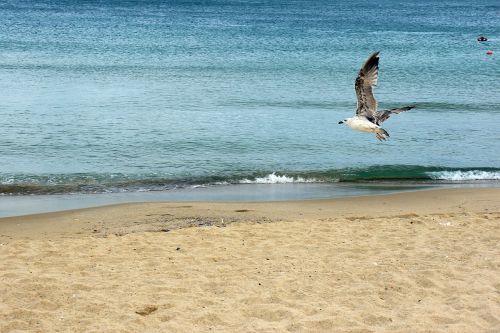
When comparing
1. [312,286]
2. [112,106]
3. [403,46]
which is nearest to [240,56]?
[403,46]

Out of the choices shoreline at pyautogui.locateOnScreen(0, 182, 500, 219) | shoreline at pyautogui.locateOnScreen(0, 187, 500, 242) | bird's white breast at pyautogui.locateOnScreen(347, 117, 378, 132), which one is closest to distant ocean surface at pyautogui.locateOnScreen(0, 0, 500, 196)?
shoreline at pyautogui.locateOnScreen(0, 182, 500, 219)

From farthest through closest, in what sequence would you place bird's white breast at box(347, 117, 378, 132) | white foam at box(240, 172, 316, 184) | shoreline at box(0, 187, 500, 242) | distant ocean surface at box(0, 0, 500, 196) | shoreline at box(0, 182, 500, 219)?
distant ocean surface at box(0, 0, 500, 196), white foam at box(240, 172, 316, 184), shoreline at box(0, 182, 500, 219), shoreline at box(0, 187, 500, 242), bird's white breast at box(347, 117, 378, 132)

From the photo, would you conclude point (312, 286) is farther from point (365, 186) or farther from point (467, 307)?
point (365, 186)

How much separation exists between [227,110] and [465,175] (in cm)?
1047

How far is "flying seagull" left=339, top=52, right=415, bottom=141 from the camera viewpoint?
11766mm

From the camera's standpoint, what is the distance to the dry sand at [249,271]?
7945 millimetres

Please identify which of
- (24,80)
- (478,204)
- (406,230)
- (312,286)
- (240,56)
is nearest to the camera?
(312,286)

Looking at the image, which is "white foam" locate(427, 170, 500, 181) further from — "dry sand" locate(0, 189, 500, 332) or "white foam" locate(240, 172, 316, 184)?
"dry sand" locate(0, 189, 500, 332)

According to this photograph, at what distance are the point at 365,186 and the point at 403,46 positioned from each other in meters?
37.0

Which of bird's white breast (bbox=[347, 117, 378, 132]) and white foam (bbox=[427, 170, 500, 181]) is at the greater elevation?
bird's white breast (bbox=[347, 117, 378, 132])

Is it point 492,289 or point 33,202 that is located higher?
point 492,289

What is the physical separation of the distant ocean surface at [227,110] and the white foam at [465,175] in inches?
1.9

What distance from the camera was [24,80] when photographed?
105 feet

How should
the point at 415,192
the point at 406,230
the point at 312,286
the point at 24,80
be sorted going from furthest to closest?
the point at 24,80
the point at 415,192
the point at 406,230
the point at 312,286
